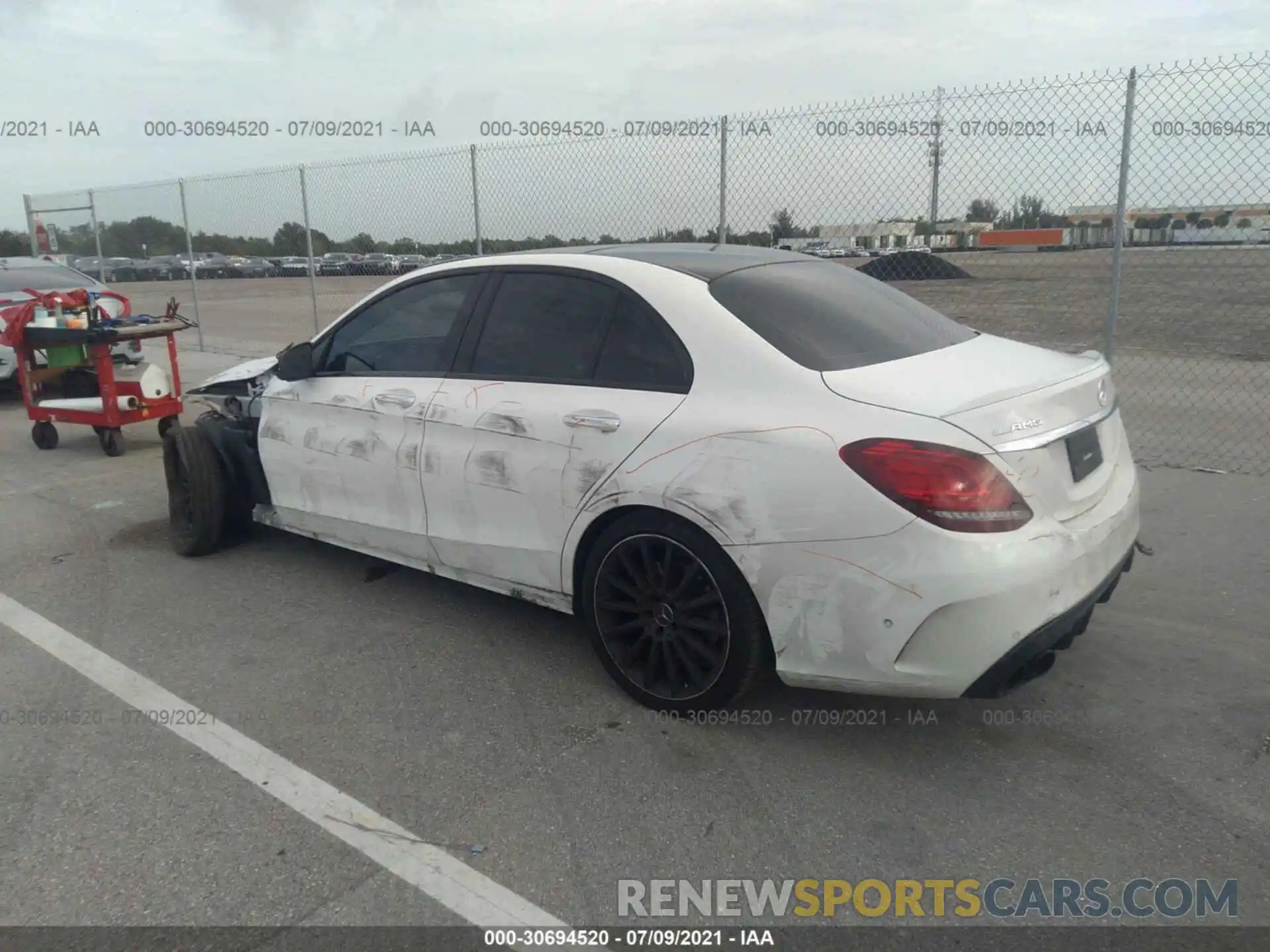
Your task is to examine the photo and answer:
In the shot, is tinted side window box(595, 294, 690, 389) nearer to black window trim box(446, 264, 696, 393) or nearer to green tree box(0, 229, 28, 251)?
black window trim box(446, 264, 696, 393)

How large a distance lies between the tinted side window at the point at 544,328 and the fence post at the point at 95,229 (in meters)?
17.4

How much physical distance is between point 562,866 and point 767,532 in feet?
3.81

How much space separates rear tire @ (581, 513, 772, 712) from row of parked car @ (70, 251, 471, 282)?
8.07 meters

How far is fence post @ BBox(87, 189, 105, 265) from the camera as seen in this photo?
1814 cm

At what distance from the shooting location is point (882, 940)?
97.1 inches

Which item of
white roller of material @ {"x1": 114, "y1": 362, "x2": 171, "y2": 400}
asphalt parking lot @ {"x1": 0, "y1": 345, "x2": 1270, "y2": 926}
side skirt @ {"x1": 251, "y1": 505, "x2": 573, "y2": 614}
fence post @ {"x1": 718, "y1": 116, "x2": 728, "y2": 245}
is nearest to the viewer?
asphalt parking lot @ {"x1": 0, "y1": 345, "x2": 1270, "y2": 926}

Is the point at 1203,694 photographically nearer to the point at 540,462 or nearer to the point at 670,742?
the point at 670,742

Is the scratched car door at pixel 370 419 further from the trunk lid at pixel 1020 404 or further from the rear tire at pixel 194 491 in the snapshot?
Answer: the trunk lid at pixel 1020 404

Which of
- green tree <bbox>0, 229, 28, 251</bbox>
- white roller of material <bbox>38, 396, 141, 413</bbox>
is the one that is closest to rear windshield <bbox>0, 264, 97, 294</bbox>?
white roller of material <bbox>38, 396, 141, 413</bbox>

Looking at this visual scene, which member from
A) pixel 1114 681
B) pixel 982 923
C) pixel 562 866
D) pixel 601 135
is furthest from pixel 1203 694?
pixel 601 135

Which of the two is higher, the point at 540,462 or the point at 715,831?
the point at 540,462

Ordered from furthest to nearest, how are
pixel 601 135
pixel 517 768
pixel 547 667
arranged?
pixel 601 135
pixel 547 667
pixel 517 768

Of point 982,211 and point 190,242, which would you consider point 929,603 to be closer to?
point 982,211

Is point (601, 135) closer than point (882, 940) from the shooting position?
No
